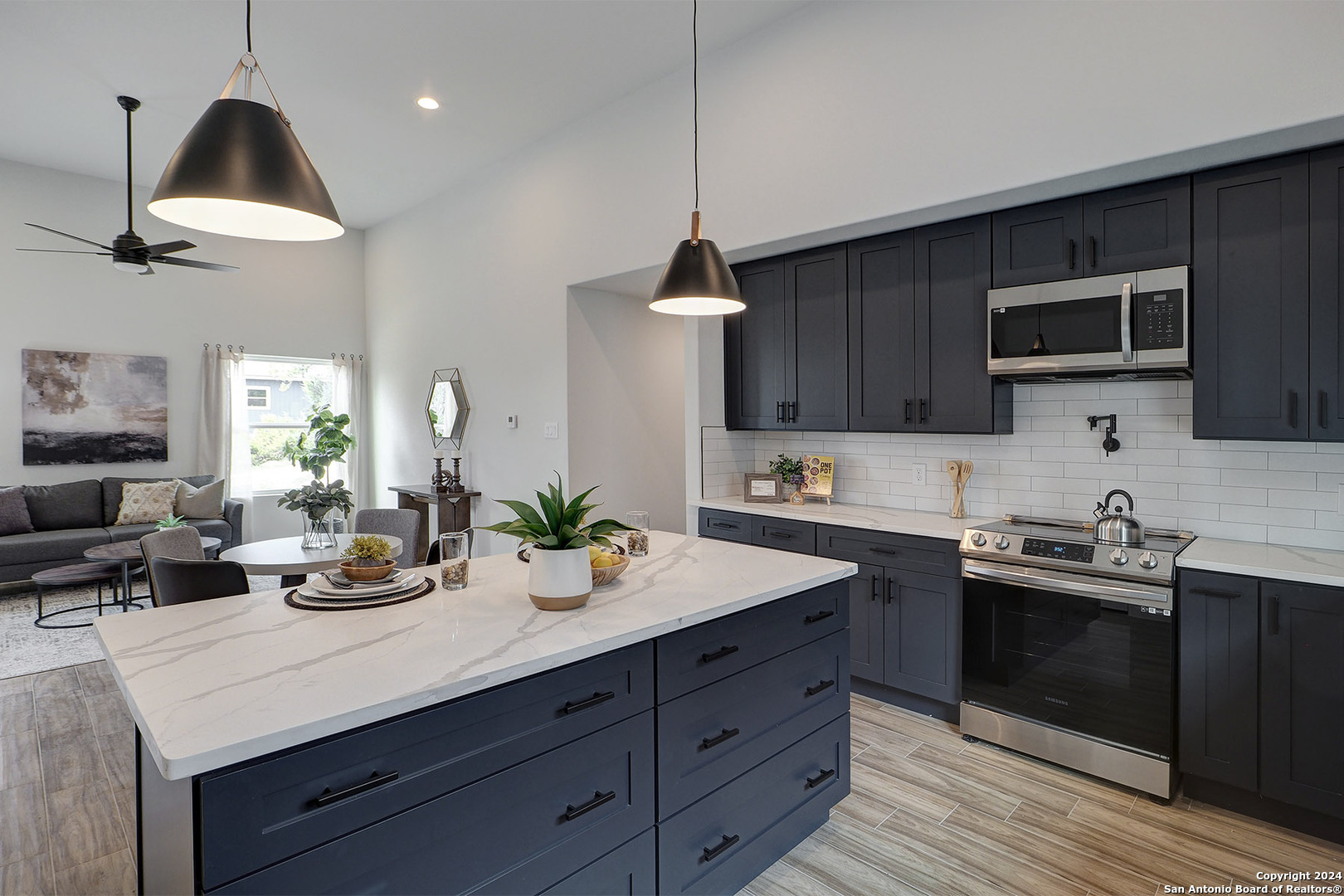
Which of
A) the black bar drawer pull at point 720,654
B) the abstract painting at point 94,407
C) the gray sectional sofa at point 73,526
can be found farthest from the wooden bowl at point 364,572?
the abstract painting at point 94,407

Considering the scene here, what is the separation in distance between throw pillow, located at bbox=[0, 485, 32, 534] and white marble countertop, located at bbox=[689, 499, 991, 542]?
5461mm

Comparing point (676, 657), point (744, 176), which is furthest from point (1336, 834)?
point (744, 176)

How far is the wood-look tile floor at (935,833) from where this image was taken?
6.91 feet

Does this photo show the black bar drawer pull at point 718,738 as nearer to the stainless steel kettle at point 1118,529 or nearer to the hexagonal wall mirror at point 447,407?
the stainless steel kettle at point 1118,529

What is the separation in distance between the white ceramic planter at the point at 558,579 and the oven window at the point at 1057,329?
2.24 m

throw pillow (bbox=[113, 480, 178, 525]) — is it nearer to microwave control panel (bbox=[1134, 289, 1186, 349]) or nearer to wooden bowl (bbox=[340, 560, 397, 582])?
wooden bowl (bbox=[340, 560, 397, 582])

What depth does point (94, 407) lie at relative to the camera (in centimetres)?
608

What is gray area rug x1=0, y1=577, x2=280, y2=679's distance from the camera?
4.03 metres

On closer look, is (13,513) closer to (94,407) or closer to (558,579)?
(94,407)

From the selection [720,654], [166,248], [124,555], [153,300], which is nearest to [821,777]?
[720,654]

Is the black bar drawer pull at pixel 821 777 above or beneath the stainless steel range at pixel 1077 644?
beneath

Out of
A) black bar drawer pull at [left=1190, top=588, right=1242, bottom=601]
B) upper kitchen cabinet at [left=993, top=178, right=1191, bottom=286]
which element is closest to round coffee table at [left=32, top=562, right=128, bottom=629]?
upper kitchen cabinet at [left=993, top=178, right=1191, bottom=286]

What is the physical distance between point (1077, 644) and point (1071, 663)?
3.3 inches

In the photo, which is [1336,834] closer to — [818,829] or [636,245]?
[818,829]
